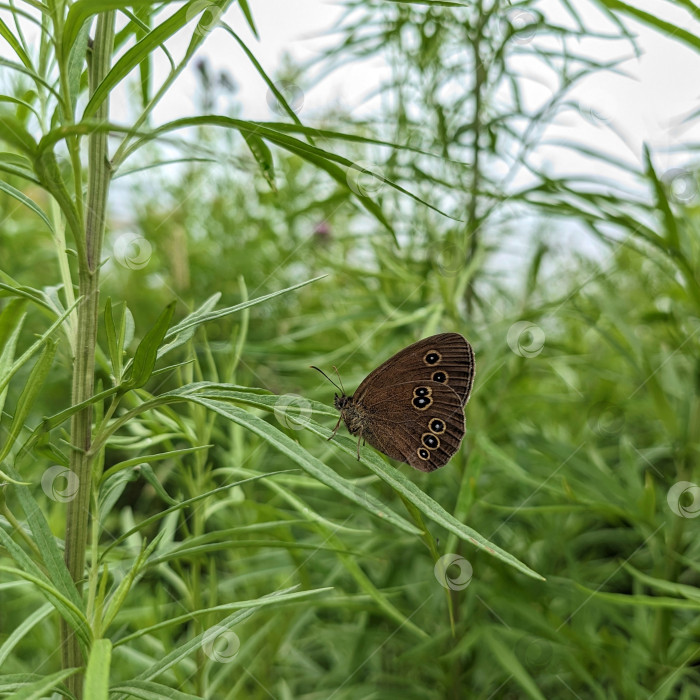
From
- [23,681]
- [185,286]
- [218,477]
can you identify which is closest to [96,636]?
[23,681]

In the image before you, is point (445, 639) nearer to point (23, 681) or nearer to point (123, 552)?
point (123, 552)

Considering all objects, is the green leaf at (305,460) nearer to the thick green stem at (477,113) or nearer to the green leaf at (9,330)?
the green leaf at (9,330)

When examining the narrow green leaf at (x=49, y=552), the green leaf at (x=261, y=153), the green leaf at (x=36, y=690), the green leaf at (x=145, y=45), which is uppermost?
the green leaf at (x=145, y=45)

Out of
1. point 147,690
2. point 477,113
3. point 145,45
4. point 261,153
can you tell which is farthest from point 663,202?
point 147,690

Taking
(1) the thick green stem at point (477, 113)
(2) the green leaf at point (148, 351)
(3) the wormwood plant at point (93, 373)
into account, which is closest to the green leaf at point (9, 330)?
(3) the wormwood plant at point (93, 373)

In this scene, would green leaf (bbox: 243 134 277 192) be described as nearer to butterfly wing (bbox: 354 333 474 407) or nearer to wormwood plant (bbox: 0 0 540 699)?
wormwood plant (bbox: 0 0 540 699)

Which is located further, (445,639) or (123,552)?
(445,639)

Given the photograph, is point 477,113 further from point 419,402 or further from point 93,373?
point 93,373
